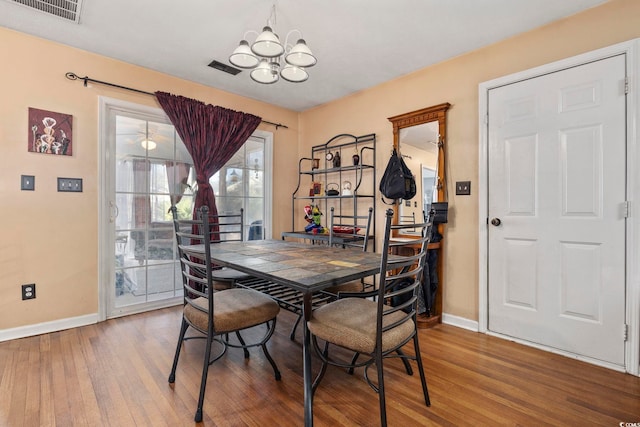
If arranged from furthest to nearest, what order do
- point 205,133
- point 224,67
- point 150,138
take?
point 205,133 → point 150,138 → point 224,67

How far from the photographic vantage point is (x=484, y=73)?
2605 millimetres

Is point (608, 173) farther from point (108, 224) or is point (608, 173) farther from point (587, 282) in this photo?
point (108, 224)

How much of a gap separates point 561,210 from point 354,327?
1886 mm

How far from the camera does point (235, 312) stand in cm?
168

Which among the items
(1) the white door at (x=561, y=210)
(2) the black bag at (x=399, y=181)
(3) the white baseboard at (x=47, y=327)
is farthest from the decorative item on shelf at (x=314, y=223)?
(3) the white baseboard at (x=47, y=327)

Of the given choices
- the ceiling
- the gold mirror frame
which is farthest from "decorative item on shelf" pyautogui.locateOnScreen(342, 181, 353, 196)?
the ceiling

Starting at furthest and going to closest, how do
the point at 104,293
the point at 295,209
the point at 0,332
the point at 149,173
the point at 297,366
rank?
the point at 295,209
the point at 149,173
the point at 104,293
the point at 0,332
the point at 297,366

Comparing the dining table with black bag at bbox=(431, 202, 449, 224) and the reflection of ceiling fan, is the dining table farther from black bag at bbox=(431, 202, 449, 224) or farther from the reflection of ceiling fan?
the reflection of ceiling fan

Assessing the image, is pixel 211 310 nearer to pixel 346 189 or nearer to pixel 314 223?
pixel 314 223

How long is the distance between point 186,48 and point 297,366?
277cm

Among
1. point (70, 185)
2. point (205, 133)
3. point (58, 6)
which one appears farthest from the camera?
point (205, 133)

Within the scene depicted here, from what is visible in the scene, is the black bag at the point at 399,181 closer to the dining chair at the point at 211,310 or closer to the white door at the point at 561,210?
the white door at the point at 561,210

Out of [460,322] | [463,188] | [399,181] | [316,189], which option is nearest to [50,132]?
[316,189]

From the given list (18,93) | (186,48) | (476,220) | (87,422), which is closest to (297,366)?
(87,422)
